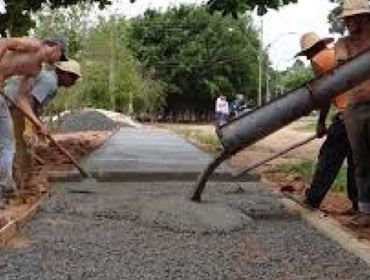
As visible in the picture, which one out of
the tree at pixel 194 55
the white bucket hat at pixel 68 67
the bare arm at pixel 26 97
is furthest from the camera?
the tree at pixel 194 55

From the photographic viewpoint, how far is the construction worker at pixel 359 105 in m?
8.44

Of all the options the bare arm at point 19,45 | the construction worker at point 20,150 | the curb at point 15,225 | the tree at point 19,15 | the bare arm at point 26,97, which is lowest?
the curb at point 15,225

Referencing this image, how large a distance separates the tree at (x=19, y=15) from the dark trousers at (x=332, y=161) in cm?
1006

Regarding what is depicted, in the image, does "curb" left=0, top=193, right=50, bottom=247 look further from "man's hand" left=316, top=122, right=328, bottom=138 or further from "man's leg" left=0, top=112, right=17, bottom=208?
"man's hand" left=316, top=122, right=328, bottom=138

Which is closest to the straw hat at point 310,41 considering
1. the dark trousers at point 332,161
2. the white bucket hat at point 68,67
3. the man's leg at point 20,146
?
the dark trousers at point 332,161

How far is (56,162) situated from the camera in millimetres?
15734

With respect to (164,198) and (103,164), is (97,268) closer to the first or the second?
(164,198)

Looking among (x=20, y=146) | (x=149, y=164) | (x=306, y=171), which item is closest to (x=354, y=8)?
(x=20, y=146)

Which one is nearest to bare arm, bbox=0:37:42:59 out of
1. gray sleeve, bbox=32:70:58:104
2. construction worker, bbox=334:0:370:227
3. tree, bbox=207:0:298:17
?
gray sleeve, bbox=32:70:58:104

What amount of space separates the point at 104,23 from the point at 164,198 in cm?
3724

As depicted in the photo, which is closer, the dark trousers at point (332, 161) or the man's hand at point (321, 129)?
the dark trousers at point (332, 161)


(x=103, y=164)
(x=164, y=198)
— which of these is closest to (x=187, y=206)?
(x=164, y=198)

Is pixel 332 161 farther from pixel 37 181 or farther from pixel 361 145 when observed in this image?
pixel 37 181

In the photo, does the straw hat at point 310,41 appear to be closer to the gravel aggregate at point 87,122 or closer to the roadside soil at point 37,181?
the roadside soil at point 37,181
